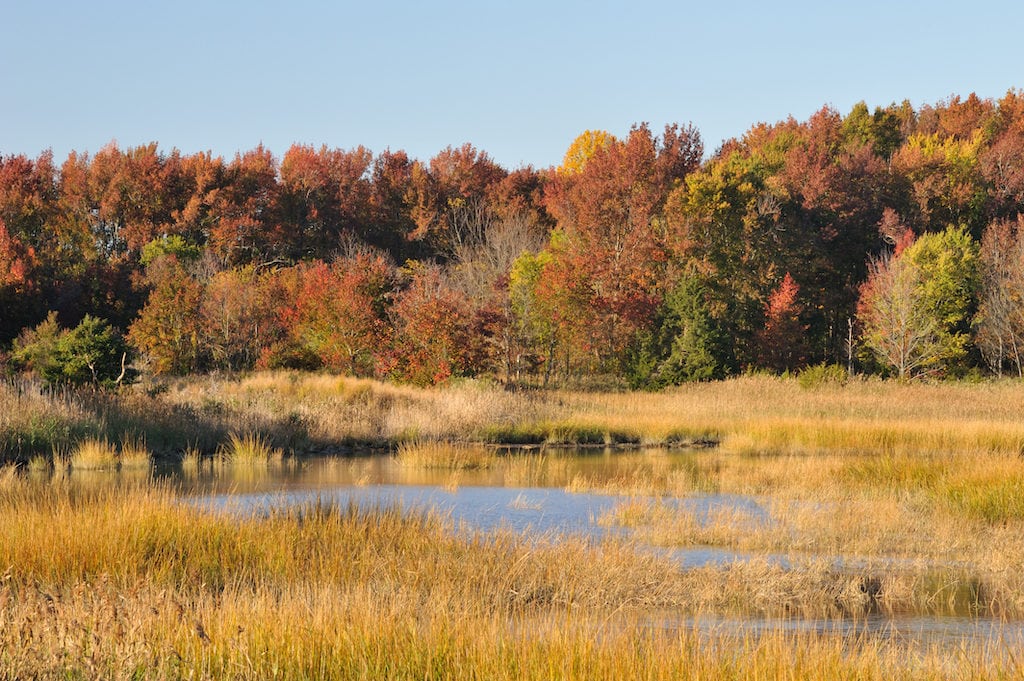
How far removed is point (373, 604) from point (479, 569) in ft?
7.67

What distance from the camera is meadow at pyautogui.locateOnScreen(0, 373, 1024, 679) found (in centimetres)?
659

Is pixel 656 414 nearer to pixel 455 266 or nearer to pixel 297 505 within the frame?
pixel 297 505

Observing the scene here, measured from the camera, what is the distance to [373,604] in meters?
7.84

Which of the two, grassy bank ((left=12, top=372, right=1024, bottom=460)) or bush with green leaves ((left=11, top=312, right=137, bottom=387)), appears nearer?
grassy bank ((left=12, top=372, right=1024, bottom=460))

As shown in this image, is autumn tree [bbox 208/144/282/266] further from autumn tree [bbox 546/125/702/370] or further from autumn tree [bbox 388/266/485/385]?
autumn tree [bbox 388/266/485/385]

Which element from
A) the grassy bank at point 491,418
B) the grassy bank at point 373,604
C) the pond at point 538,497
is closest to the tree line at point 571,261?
the grassy bank at point 491,418

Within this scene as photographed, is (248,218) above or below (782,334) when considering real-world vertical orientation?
above

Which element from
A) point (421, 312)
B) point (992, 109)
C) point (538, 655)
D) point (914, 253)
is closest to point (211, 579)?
point (538, 655)

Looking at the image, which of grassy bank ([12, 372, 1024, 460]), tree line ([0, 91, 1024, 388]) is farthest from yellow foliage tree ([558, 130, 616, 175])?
grassy bank ([12, 372, 1024, 460])

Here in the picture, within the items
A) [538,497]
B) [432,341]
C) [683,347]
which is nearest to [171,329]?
[432,341]

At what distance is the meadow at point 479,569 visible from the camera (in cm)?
659

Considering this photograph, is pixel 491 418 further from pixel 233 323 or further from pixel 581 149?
pixel 581 149

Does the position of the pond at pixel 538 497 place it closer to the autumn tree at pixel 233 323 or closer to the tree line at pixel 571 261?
the tree line at pixel 571 261

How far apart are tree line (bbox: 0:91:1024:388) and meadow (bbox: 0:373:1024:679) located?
51.2 feet
